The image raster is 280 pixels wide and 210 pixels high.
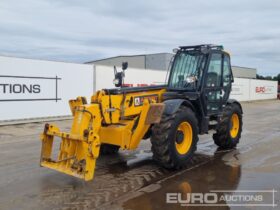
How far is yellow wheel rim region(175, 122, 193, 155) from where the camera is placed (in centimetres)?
747

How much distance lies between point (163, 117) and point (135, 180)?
131cm

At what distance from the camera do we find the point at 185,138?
767cm

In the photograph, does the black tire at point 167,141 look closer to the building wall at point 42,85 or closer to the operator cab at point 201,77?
the operator cab at point 201,77

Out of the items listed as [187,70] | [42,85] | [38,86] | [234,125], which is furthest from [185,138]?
[42,85]

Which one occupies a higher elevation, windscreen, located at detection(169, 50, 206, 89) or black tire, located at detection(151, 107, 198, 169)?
windscreen, located at detection(169, 50, 206, 89)

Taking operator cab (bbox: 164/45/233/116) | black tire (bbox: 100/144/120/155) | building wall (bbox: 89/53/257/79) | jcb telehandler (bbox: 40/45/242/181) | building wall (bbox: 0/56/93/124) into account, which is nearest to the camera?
jcb telehandler (bbox: 40/45/242/181)

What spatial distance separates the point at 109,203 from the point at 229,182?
90.0 inches

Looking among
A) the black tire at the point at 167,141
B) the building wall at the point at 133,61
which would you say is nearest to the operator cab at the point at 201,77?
the black tire at the point at 167,141

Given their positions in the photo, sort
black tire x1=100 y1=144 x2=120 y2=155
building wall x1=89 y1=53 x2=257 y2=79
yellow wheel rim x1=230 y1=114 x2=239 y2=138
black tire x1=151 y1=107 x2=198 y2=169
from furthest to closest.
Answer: building wall x1=89 y1=53 x2=257 y2=79 < yellow wheel rim x1=230 y1=114 x2=239 y2=138 < black tire x1=100 y1=144 x2=120 y2=155 < black tire x1=151 y1=107 x2=198 y2=169

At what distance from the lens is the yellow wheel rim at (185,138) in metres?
7.47
